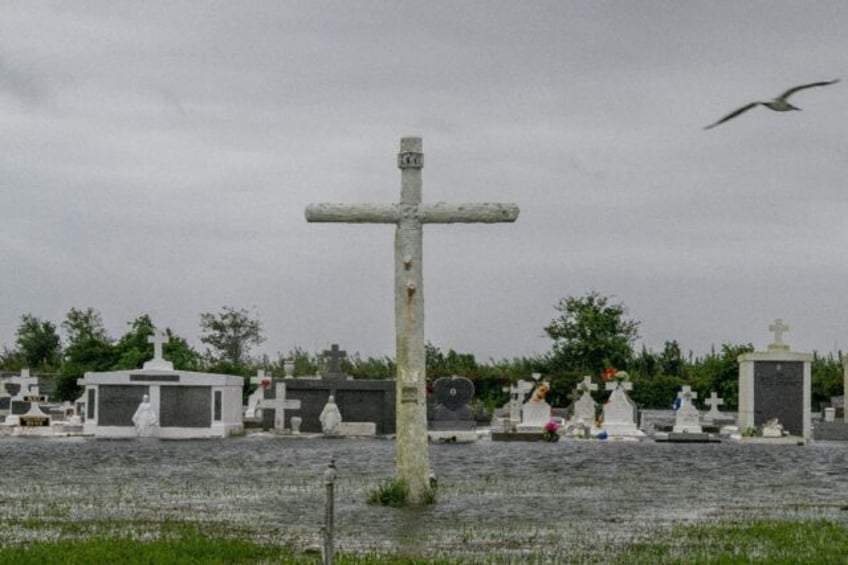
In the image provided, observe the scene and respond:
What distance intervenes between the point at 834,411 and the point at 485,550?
4109 cm

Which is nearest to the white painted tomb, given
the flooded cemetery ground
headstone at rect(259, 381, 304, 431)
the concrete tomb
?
headstone at rect(259, 381, 304, 431)

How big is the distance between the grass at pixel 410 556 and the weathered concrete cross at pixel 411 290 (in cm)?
459

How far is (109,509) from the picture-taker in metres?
19.5

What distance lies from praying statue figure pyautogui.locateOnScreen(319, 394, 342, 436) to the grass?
27.7 metres

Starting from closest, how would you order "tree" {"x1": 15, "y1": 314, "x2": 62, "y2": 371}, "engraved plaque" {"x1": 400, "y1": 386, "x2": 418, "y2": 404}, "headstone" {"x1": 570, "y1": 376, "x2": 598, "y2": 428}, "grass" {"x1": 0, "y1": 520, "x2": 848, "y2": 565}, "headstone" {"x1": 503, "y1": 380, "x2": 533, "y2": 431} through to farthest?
"grass" {"x1": 0, "y1": 520, "x2": 848, "y2": 565} → "engraved plaque" {"x1": 400, "y1": 386, "x2": 418, "y2": 404} → "headstone" {"x1": 570, "y1": 376, "x2": 598, "y2": 428} → "headstone" {"x1": 503, "y1": 380, "x2": 533, "y2": 431} → "tree" {"x1": 15, "y1": 314, "x2": 62, "y2": 371}

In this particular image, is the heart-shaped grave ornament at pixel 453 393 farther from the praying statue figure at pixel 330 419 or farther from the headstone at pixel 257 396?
the headstone at pixel 257 396

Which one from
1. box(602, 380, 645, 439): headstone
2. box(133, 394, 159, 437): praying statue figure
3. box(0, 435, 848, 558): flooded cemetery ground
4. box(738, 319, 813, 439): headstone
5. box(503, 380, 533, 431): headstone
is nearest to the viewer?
box(0, 435, 848, 558): flooded cemetery ground

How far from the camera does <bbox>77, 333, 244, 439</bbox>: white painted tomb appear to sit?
4344cm

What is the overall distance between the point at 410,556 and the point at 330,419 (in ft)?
99.3

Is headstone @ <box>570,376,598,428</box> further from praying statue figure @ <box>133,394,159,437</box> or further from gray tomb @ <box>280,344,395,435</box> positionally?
praying statue figure @ <box>133,394,159,437</box>

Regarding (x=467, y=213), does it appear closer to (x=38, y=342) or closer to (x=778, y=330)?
(x=778, y=330)

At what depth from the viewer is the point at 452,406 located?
45094 mm

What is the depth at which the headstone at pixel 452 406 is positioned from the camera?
146 ft

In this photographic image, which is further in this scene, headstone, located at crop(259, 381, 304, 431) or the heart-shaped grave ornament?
headstone, located at crop(259, 381, 304, 431)
